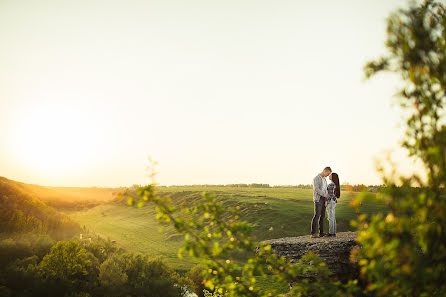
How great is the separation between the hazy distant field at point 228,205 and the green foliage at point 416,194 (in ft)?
95.7

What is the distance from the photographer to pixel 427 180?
3910 mm

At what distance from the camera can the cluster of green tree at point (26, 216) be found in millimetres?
18812

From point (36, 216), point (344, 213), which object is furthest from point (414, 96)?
point (344, 213)

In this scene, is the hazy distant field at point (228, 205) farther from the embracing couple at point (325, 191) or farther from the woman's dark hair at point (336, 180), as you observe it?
the woman's dark hair at point (336, 180)

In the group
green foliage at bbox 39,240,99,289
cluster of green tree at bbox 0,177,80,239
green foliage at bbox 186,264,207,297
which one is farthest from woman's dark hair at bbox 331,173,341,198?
cluster of green tree at bbox 0,177,80,239

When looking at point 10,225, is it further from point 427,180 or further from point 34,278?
point 427,180

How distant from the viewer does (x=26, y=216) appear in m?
20.0

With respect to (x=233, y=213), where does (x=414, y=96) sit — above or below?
above

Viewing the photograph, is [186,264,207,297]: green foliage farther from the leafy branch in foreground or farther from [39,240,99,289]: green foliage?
the leafy branch in foreground

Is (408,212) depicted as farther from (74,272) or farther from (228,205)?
(228,205)

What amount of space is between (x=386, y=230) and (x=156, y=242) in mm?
42277

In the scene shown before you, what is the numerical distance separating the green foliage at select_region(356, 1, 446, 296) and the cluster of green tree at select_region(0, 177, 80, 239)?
20.5 meters

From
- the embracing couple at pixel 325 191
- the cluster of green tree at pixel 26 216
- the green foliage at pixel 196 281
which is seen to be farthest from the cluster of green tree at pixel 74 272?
the embracing couple at pixel 325 191

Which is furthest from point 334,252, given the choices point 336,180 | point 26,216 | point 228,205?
point 228,205
